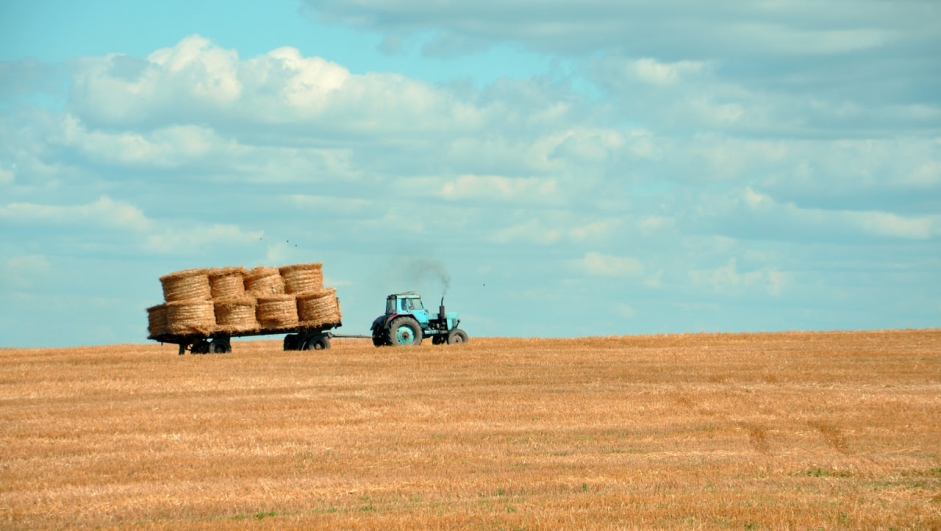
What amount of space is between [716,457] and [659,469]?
5.10 ft

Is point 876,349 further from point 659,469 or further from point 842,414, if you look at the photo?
point 659,469

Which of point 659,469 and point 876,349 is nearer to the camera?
point 659,469

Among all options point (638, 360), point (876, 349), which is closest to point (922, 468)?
point (638, 360)

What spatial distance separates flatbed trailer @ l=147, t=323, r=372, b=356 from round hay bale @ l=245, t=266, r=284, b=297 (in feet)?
3.97

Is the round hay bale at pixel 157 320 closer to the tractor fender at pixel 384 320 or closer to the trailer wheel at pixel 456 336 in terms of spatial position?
the tractor fender at pixel 384 320

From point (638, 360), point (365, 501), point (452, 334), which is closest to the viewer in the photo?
point (365, 501)

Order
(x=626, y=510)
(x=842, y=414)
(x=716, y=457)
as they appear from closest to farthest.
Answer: (x=626, y=510) → (x=716, y=457) → (x=842, y=414)

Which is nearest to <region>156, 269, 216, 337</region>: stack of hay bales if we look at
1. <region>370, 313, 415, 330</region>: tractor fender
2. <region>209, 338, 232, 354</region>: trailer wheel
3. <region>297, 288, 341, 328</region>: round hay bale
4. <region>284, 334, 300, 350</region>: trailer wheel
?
<region>209, 338, 232, 354</region>: trailer wheel

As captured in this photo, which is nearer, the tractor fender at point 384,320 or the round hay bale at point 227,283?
the round hay bale at point 227,283

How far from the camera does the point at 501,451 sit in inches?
660

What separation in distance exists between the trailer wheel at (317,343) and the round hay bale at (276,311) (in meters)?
1.51

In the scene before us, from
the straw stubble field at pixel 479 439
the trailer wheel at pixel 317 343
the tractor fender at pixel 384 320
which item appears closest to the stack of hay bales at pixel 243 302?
the trailer wheel at pixel 317 343

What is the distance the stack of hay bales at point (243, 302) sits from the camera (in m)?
31.8

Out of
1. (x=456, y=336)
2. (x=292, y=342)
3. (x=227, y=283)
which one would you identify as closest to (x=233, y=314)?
(x=227, y=283)
